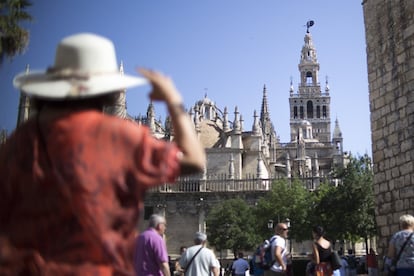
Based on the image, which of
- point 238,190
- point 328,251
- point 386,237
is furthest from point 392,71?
point 238,190

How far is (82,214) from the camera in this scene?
6.86ft

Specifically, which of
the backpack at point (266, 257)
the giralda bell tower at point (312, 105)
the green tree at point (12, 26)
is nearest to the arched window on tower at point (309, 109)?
the giralda bell tower at point (312, 105)

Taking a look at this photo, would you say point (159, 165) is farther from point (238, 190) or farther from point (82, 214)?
point (238, 190)

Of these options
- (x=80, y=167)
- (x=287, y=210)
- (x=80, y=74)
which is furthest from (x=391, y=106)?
(x=287, y=210)

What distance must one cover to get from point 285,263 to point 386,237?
427 centimetres

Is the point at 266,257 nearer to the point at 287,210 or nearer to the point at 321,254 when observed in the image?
the point at 321,254

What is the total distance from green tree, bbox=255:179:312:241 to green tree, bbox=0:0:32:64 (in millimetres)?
30078

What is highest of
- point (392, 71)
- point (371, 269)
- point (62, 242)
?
point (392, 71)

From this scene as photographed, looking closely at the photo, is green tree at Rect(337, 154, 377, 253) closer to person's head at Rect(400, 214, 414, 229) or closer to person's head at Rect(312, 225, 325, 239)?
person's head at Rect(312, 225, 325, 239)

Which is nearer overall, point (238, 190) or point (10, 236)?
point (10, 236)

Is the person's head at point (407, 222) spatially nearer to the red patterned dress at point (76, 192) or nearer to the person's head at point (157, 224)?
the person's head at point (157, 224)

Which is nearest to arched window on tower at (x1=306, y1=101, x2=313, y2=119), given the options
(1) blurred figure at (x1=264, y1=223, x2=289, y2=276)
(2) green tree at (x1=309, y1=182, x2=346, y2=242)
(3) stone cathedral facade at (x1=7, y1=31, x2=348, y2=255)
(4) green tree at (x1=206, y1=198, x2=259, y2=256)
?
(3) stone cathedral facade at (x1=7, y1=31, x2=348, y2=255)

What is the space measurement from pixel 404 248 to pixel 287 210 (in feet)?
113

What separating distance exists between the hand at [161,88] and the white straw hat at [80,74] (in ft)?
0.19
